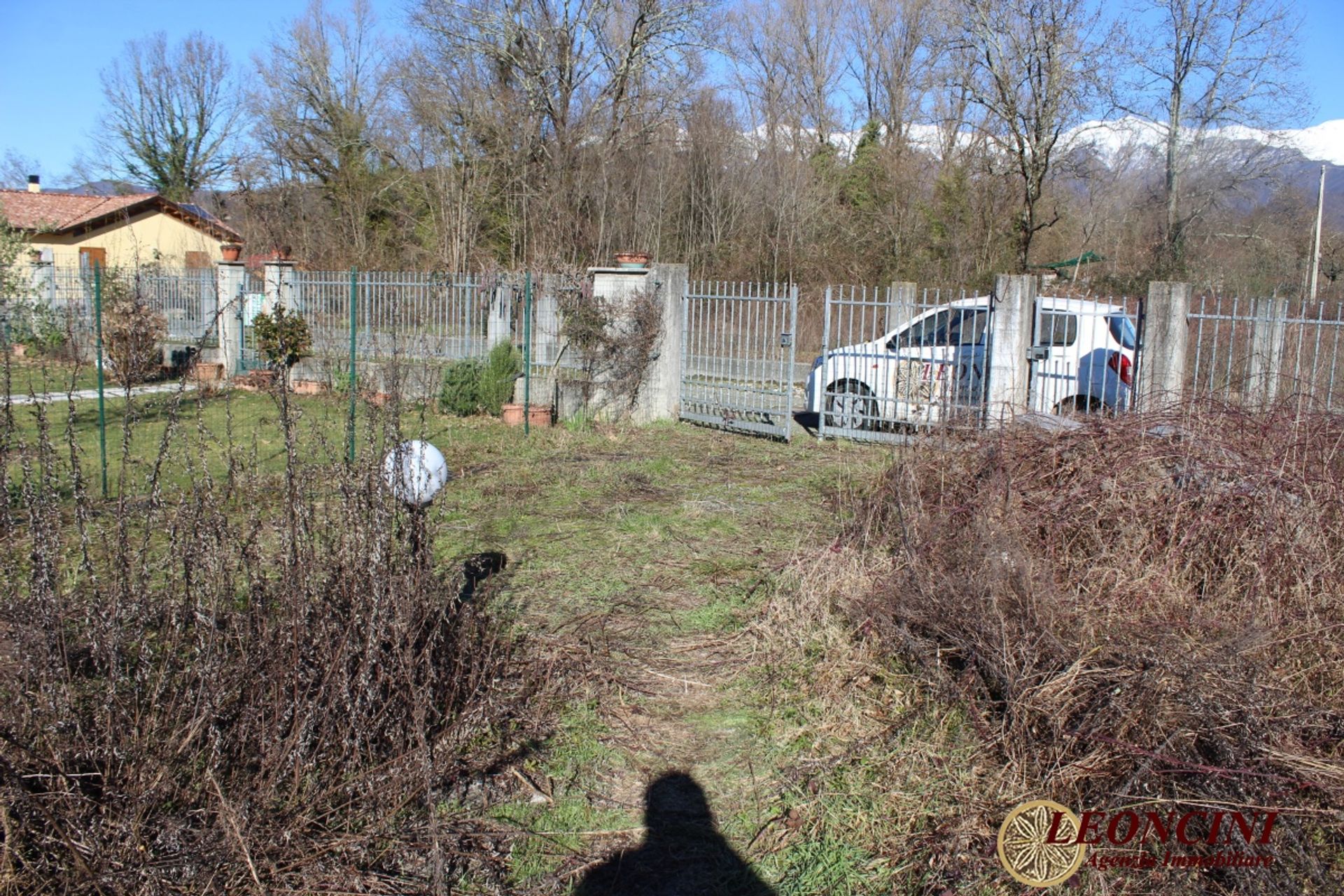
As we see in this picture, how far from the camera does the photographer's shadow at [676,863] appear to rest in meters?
2.99

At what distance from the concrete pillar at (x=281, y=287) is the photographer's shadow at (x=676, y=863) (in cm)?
1408

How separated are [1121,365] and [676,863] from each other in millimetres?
8252

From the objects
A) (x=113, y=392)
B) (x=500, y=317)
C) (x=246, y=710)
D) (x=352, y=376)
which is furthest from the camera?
(x=113, y=392)

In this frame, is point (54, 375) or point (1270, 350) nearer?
point (1270, 350)

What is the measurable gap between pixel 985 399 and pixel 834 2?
943 inches

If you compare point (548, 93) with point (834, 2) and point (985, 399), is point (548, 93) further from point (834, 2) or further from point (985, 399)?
point (985, 399)

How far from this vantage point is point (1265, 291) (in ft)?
71.0

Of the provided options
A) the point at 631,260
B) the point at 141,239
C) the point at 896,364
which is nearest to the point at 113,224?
the point at 141,239

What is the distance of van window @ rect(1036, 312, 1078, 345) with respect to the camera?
398 inches

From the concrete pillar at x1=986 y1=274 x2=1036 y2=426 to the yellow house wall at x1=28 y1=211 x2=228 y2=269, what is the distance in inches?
1236

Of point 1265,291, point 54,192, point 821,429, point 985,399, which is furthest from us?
point 54,192

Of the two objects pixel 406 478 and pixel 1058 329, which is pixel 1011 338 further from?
pixel 406 478

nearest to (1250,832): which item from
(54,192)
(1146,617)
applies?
(1146,617)

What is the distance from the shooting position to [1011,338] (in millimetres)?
9852
